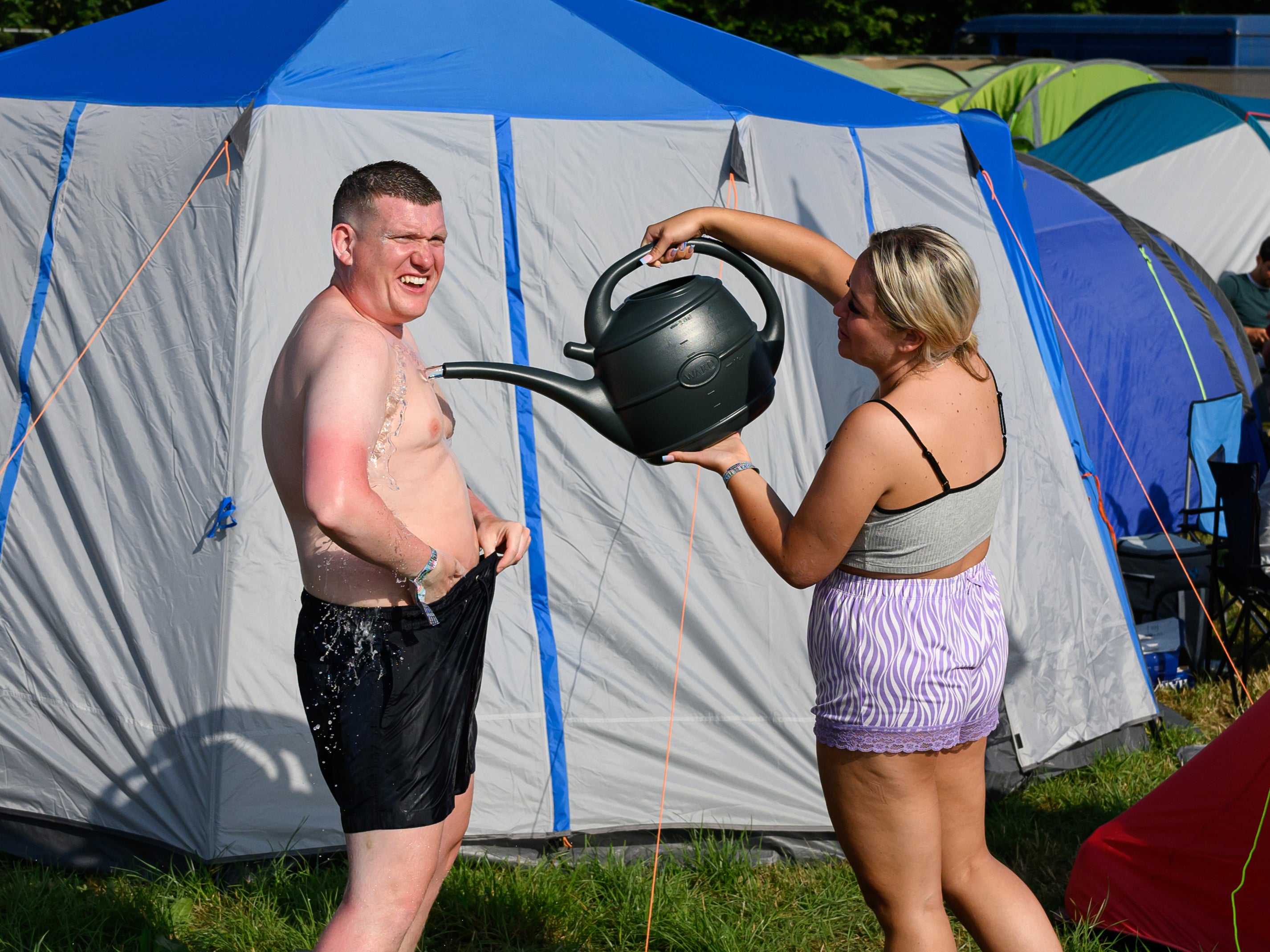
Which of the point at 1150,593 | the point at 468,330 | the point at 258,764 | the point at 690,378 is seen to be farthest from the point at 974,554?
the point at 1150,593

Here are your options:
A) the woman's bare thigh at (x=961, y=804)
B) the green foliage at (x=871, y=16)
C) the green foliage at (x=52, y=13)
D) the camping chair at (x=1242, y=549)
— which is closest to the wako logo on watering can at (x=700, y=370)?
the woman's bare thigh at (x=961, y=804)

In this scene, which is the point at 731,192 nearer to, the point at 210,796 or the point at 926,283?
the point at 926,283

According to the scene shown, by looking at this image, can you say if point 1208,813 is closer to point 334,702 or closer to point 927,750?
point 927,750

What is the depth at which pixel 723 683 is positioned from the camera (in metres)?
3.01

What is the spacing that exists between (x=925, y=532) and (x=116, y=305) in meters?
2.05

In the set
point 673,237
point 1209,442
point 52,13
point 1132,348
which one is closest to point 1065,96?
point 1132,348

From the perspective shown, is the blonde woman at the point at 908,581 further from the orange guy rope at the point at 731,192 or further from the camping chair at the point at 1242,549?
the camping chair at the point at 1242,549

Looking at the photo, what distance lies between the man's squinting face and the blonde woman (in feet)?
1.73

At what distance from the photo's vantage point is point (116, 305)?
2.86 m

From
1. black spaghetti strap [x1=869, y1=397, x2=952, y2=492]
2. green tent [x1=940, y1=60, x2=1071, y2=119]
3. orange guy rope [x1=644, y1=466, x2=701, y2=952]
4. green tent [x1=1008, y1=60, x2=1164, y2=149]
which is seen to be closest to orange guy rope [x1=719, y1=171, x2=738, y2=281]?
orange guy rope [x1=644, y1=466, x2=701, y2=952]

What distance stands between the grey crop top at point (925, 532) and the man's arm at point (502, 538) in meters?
0.59

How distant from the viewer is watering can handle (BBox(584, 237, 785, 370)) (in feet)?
6.33

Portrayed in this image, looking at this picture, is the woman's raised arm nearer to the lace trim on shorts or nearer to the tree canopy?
the lace trim on shorts

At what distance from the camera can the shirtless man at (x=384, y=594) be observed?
185 cm
